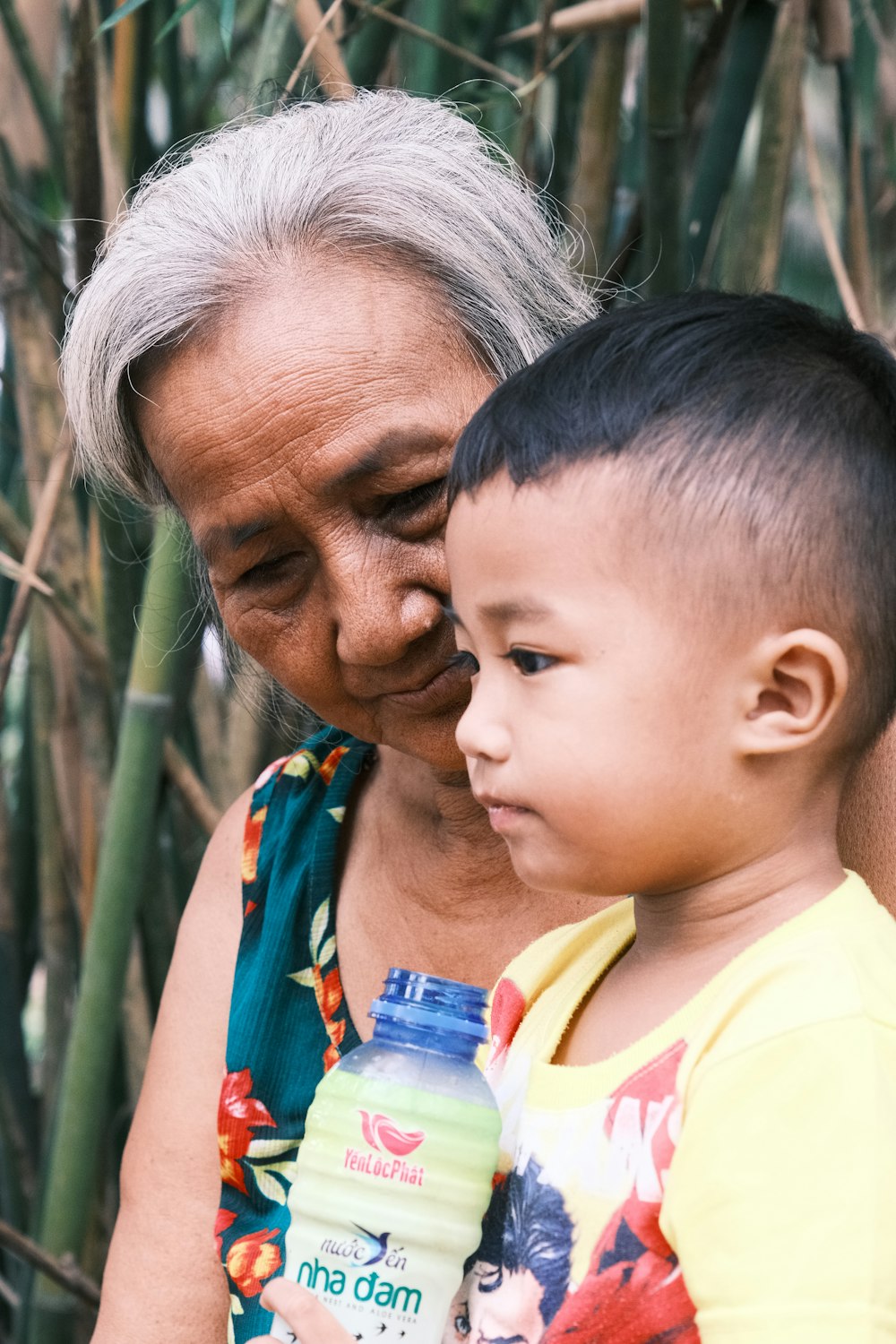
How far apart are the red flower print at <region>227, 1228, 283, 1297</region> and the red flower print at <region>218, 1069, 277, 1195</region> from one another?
0.04 m

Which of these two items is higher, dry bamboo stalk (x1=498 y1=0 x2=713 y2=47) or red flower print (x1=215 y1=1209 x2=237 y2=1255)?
dry bamboo stalk (x1=498 y1=0 x2=713 y2=47)

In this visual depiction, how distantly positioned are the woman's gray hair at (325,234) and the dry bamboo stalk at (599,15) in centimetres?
26

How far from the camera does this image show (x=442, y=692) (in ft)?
3.35

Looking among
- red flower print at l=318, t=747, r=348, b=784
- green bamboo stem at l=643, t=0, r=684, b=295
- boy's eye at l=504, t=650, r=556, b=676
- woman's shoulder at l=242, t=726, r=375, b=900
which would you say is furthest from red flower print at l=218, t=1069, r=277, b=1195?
green bamboo stem at l=643, t=0, r=684, b=295

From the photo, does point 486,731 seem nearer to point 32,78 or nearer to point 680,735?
point 680,735

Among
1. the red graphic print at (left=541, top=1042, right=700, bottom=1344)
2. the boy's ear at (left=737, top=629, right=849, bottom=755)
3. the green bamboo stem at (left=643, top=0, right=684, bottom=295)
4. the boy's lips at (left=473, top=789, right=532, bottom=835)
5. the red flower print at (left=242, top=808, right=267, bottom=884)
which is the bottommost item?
Result: the red graphic print at (left=541, top=1042, right=700, bottom=1344)

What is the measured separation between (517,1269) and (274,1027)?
0.49 meters

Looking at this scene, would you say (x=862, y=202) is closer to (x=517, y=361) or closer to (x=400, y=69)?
(x=400, y=69)

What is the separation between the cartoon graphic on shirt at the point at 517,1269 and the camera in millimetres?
697

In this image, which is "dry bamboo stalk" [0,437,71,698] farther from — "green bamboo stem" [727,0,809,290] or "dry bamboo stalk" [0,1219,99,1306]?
"green bamboo stem" [727,0,809,290]

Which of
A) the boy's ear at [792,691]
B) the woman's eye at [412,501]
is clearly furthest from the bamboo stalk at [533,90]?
the boy's ear at [792,691]

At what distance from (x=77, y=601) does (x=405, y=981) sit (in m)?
0.93

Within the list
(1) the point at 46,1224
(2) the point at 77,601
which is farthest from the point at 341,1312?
(2) the point at 77,601

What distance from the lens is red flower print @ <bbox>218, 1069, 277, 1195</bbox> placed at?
116 centimetres
